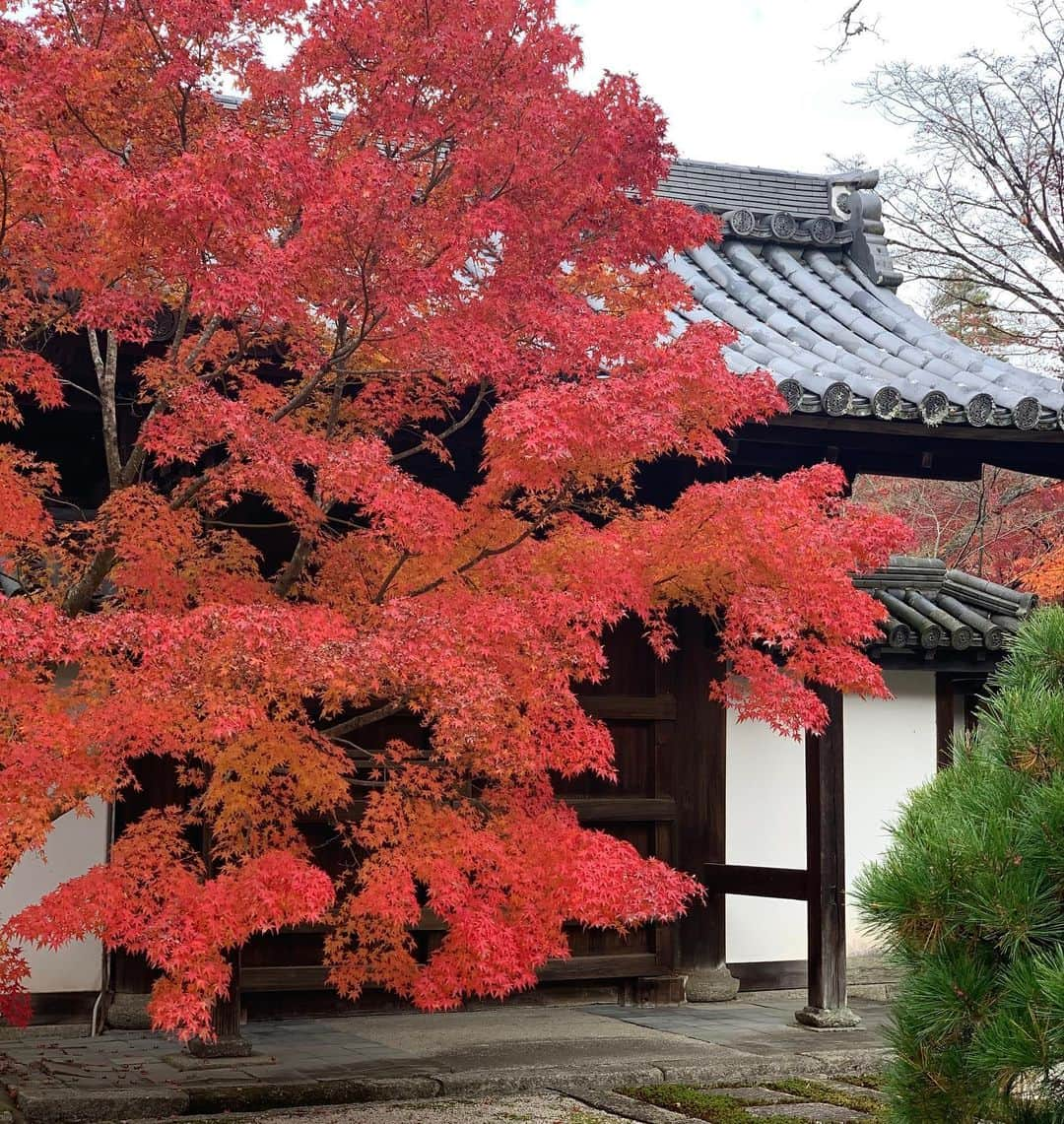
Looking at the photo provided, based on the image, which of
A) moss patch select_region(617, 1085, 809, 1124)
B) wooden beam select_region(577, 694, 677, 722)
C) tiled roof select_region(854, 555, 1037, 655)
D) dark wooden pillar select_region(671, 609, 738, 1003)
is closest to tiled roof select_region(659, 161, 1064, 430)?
tiled roof select_region(854, 555, 1037, 655)

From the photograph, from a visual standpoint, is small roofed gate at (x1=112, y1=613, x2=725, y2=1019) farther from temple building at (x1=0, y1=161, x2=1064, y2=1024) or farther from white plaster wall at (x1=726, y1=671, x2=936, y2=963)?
white plaster wall at (x1=726, y1=671, x2=936, y2=963)

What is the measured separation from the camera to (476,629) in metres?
6.70

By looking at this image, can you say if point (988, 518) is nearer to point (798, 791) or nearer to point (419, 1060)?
point (798, 791)

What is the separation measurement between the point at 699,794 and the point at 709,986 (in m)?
1.48

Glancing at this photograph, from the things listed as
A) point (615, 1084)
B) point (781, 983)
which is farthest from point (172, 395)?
point (781, 983)

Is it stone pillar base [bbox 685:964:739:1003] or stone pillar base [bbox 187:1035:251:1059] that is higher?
stone pillar base [bbox 685:964:739:1003]

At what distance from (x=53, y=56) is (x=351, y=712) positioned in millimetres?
4911

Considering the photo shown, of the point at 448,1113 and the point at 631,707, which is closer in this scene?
the point at 448,1113

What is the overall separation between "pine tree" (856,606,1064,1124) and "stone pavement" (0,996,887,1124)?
3.84 meters

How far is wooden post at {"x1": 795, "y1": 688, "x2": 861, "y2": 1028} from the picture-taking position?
1014cm

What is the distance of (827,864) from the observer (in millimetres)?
10188

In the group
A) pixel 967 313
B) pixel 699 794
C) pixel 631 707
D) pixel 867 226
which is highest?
pixel 967 313

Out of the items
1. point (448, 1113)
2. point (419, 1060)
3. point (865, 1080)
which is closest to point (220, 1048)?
point (419, 1060)

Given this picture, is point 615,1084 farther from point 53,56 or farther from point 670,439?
point 53,56
